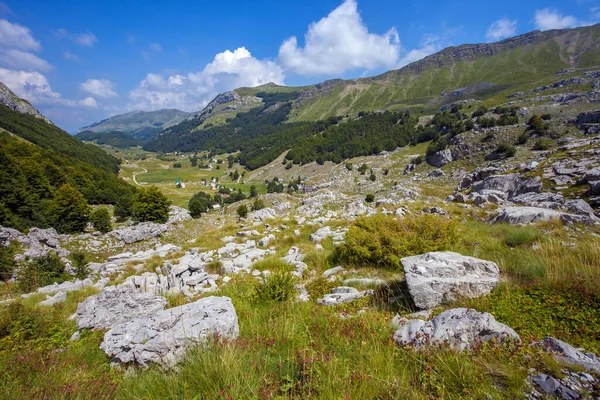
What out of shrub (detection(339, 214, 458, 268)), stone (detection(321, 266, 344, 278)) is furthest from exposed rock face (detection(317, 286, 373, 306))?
shrub (detection(339, 214, 458, 268))

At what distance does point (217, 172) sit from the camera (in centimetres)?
18725

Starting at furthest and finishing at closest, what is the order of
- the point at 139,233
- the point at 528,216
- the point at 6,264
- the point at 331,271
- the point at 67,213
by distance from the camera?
the point at 67,213
the point at 139,233
the point at 6,264
the point at 528,216
the point at 331,271

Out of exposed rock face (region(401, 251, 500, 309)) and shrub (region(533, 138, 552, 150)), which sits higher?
shrub (region(533, 138, 552, 150))

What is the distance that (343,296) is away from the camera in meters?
6.18

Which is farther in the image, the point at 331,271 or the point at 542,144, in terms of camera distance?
the point at 542,144

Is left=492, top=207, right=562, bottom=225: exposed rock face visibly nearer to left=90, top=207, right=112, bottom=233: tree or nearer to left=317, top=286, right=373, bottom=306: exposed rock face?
left=317, top=286, right=373, bottom=306: exposed rock face

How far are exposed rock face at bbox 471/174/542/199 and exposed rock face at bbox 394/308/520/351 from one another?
25.6 metres

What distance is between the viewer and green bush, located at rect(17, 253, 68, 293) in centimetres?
1376

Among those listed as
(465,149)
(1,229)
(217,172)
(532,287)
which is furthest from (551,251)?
(217,172)

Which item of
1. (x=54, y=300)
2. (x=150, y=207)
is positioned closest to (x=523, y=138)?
(x=150, y=207)

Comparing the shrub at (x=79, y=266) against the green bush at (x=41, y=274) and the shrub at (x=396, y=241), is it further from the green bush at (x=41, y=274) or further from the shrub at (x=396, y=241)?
the shrub at (x=396, y=241)

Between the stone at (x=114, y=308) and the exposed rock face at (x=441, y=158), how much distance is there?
222 feet

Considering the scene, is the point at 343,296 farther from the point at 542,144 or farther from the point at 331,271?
the point at 542,144

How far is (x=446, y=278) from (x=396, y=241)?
2.65 metres
